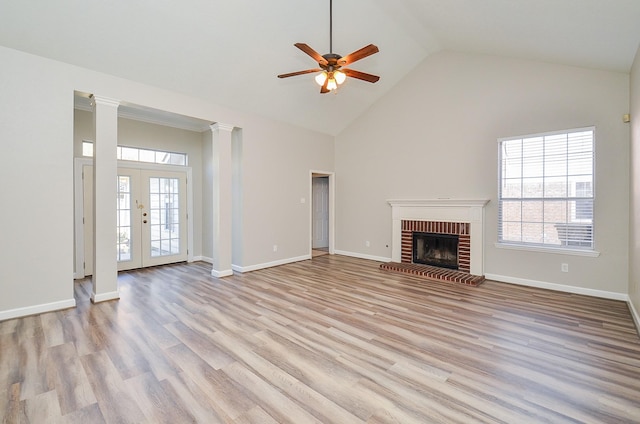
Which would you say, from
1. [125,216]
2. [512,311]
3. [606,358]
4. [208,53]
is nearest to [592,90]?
[512,311]

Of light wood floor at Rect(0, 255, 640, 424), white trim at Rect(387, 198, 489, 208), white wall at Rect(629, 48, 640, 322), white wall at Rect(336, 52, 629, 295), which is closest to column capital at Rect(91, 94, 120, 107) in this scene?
light wood floor at Rect(0, 255, 640, 424)

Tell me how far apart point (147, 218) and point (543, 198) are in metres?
6.98

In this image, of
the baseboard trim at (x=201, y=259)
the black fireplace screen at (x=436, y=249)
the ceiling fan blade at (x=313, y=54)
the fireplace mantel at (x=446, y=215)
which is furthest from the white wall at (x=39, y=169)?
the black fireplace screen at (x=436, y=249)

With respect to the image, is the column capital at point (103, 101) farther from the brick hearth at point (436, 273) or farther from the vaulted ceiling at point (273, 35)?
the brick hearth at point (436, 273)

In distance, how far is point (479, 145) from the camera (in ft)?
16.4

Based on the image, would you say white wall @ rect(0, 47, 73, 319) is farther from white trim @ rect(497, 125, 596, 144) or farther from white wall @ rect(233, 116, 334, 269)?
white trim @ rect(497, 125, 596, 144)

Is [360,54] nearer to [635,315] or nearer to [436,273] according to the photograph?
[436,273]

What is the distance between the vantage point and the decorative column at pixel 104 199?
3766 millimetres

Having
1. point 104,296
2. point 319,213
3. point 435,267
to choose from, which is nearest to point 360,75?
point 435,267

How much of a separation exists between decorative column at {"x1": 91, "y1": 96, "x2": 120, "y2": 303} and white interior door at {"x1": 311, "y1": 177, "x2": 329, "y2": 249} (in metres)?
5.01

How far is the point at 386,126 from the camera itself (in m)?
6.23

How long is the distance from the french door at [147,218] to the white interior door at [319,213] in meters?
3.37

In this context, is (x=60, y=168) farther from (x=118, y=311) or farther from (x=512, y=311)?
(x=512, y=311)

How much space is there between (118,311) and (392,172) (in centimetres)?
519
